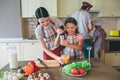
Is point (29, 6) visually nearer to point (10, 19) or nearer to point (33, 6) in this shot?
point (33, 6)

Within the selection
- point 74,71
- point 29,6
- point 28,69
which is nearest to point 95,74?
point 74,71

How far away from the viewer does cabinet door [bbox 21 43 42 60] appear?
4.10m

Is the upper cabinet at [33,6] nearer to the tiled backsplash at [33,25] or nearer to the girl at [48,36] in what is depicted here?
the tiled backsplash at [33,25]

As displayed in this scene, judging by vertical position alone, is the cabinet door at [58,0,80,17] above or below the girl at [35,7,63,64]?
above

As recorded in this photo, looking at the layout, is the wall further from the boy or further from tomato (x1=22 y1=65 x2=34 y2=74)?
tomato (x1=22 y1=65 x2=34 y2=74)

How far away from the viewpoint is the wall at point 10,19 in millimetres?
4070

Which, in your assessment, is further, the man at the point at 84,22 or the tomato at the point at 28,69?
the man at the point at 84,22

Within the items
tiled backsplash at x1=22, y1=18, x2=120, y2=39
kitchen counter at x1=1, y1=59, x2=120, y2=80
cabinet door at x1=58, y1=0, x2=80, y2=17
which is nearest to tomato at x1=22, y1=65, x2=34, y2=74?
kitchen counter at x1=1, y1=59, x2=120, y2=80

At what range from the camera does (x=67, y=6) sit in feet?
13.9

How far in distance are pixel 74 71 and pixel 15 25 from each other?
8.66ft

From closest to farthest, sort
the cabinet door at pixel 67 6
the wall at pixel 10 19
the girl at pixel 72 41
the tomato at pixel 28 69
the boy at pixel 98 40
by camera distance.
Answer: the tomato at pixel 28 69
the girl at pixel 72 41
the boy at pixel 98 40
the wall at pixel 10 19
the cabinet door at pixel 67 6

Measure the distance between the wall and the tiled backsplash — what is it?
0.33 meters

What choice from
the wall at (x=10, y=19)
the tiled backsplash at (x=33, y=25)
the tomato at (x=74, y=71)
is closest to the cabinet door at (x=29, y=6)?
the wall at (x=10, y=19)

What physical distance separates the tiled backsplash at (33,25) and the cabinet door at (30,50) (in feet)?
1.41
